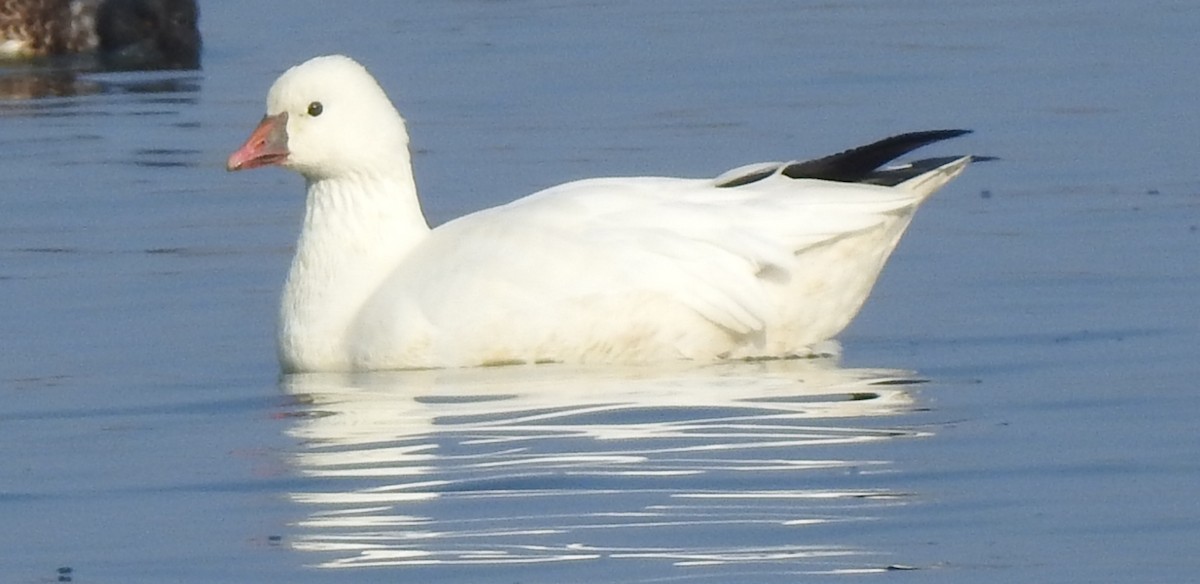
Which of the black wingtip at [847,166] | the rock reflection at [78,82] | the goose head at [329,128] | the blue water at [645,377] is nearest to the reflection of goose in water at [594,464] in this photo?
the blue water at [645,377]

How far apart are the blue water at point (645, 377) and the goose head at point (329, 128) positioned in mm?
687

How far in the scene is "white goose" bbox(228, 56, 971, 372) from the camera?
919cm

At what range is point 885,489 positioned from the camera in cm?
734

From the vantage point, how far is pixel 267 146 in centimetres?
973

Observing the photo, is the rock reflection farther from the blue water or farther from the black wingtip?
the black wingtip

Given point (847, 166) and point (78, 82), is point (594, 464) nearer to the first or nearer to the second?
point (847, 166)

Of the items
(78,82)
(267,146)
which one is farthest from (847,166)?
(78,82)

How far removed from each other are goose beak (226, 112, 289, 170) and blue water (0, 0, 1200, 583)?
0.66m

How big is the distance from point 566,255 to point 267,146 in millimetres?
1188

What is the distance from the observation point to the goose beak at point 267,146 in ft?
31.9

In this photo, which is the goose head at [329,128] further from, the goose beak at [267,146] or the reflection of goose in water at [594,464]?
the reflection of goose in water at [594,464]

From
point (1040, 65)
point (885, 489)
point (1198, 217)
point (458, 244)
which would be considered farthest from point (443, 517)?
point (1040, 65)

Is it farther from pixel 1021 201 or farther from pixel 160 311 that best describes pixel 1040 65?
pixel 160 311

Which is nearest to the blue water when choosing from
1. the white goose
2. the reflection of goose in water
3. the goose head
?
the reflection of goose in water
